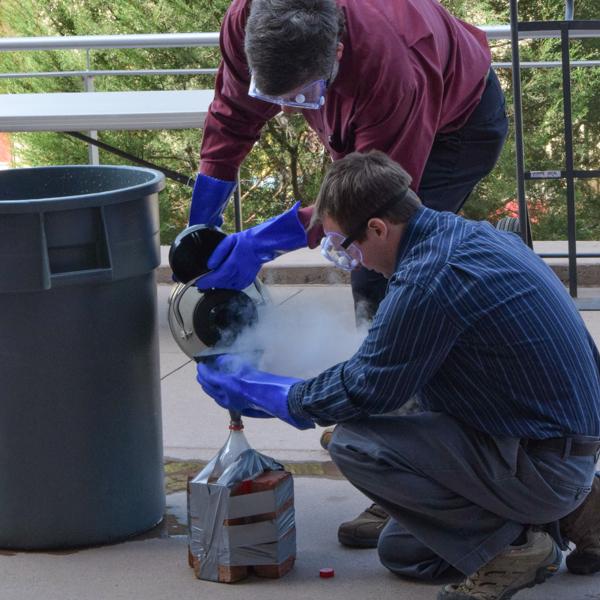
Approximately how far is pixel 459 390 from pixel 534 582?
50cm

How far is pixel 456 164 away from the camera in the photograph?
331cm

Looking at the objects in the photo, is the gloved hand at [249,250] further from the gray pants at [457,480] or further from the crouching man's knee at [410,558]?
the crouching man's knee at [410,558]

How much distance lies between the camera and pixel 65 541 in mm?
3062

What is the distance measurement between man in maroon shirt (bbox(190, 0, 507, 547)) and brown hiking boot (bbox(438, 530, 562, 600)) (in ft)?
1.59

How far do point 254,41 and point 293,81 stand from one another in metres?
0.13

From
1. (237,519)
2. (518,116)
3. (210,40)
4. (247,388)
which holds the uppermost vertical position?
(210,40)

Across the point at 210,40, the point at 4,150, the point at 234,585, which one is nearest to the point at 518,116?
the point at 210,40

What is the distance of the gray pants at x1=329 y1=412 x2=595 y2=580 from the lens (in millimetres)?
2555

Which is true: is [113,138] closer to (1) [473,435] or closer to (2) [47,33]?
(2) [47,33]

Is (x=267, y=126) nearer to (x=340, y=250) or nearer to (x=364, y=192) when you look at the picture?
(x=340, y=250)

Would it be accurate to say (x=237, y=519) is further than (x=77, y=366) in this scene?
No

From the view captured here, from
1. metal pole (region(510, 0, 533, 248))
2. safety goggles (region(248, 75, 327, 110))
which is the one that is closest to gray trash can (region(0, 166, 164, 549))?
safety goggles (region(248, 75, 327, 110))

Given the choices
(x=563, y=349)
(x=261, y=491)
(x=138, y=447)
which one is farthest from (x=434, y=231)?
(x=138, y=447)

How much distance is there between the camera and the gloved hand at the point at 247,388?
8.82 feet
